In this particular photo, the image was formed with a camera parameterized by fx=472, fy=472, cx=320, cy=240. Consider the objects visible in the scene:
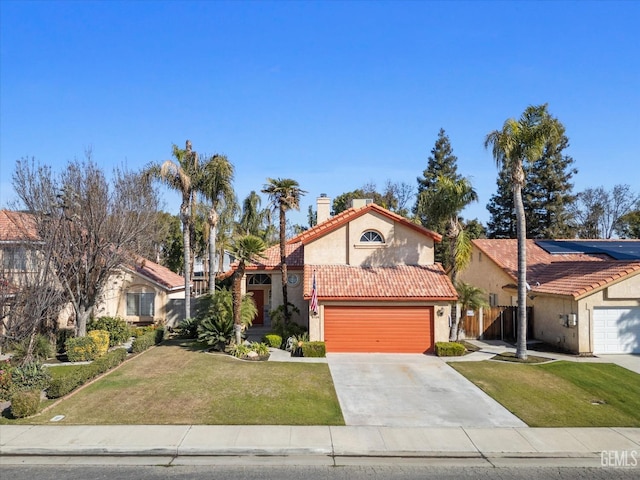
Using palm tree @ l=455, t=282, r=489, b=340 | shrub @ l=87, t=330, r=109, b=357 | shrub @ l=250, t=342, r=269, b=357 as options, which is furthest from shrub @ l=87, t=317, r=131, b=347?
palm tree @ l=455, t=282, r=489, b=340

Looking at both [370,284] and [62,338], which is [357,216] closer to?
[370,284]

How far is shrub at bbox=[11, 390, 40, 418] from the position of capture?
12703 mm

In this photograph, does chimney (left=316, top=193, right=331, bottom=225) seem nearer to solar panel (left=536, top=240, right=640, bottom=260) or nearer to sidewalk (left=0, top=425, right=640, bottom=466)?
solar panel (left=536, top=240, right=640, bottom=260)

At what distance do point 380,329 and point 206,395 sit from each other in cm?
993

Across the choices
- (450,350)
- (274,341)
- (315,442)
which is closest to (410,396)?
(315,442)

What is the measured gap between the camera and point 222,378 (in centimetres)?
1702

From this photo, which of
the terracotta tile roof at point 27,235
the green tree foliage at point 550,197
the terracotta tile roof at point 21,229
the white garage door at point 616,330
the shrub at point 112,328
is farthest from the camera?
the green tree foliage at point 550,197

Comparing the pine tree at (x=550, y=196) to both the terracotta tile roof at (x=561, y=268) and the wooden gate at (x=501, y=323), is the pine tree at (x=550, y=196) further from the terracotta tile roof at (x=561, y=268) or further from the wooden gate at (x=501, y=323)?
the wooden gate at (x=501, y=323)

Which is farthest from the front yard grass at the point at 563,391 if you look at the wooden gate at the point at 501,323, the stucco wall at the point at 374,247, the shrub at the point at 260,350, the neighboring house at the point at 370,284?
the shrub at the point at 260,350

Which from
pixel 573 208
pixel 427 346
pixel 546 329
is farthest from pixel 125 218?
pixel 573 208

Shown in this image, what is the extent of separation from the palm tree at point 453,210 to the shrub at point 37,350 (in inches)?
717

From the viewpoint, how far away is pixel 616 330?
21.2 metres

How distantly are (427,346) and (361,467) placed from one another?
12769 millimetres

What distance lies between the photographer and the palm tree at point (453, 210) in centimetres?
2180
